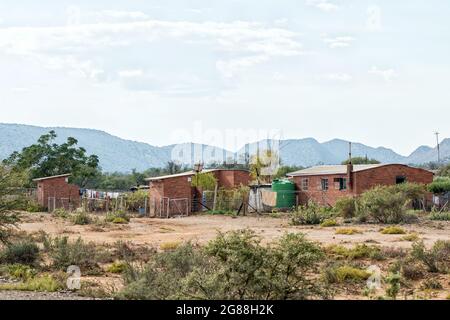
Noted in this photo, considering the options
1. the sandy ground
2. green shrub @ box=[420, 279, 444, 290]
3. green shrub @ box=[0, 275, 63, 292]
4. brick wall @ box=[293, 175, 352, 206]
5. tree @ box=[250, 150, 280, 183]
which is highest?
tree @ box=[250, 150, 280, 183]

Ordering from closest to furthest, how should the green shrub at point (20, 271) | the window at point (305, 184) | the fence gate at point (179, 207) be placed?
the green shrub at point (20, 271) → the fence gate at point (179, 207) → the window at point (305, 184)

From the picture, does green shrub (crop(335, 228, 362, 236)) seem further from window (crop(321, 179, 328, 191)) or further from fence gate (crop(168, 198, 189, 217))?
fence gate (crop(168, 198, 189, 217))

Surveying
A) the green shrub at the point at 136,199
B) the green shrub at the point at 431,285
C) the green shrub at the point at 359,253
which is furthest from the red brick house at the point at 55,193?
the green shrub at the point at 431,285

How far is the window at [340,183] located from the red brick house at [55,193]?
2102 cm

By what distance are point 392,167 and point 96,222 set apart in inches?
890

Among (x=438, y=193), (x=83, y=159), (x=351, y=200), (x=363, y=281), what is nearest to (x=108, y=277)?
(x=363, y=281)

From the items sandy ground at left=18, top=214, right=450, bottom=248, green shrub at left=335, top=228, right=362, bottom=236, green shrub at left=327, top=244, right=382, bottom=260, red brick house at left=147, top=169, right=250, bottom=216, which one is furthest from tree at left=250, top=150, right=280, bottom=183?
green shrub at left=327, top=244, right=382, bottom=260

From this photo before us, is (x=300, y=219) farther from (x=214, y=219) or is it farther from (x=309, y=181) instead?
A: (x=309, y=181)

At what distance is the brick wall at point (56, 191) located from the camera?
53.1m

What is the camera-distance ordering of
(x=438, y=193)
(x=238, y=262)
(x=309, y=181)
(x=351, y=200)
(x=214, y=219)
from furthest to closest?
(x=309, y=181)
(x=438, y=193)
(x=214, y=219)
(x=351, y=200)
(x=238, y=262)

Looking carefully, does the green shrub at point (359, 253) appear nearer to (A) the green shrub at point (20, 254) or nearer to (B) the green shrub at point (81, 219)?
(A) the green shrub at point (20, 254)

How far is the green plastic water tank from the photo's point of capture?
5144 cm

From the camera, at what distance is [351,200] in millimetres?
40188

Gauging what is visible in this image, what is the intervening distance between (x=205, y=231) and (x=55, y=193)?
80.7 feet
